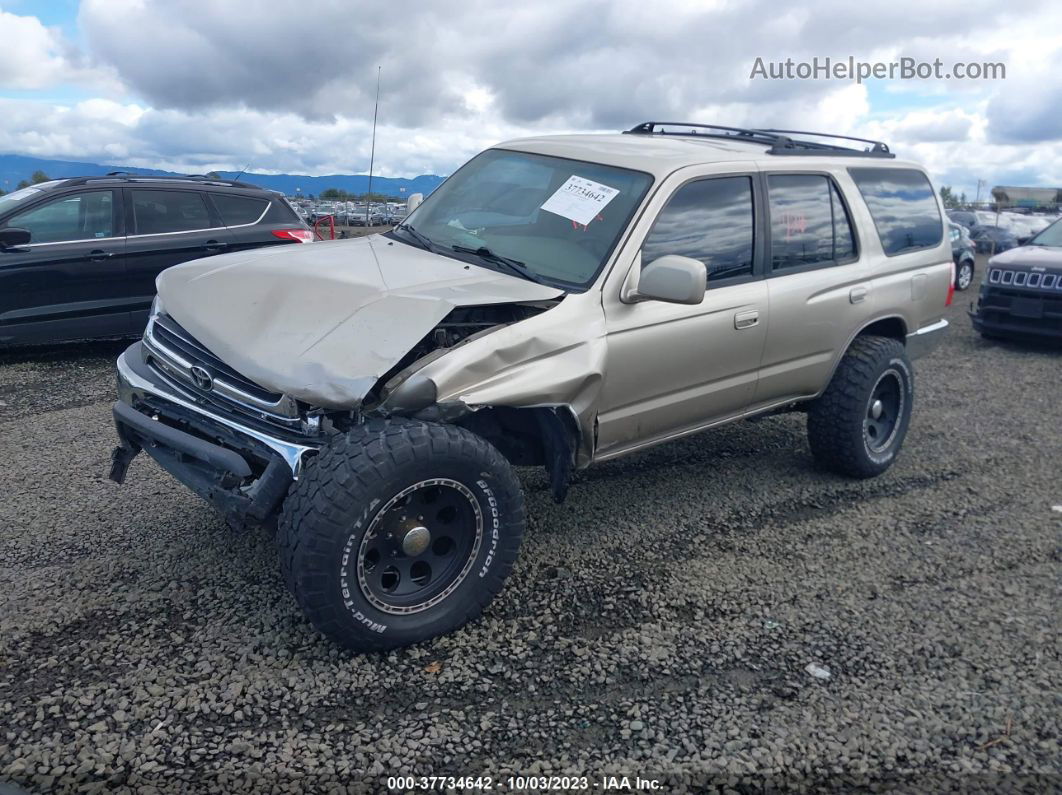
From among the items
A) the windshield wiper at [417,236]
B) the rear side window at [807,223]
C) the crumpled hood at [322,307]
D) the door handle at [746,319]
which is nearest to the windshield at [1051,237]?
the rear side window at [807,223]

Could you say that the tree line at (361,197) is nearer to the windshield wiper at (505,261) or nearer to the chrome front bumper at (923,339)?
the windshield wiper at (505,261)

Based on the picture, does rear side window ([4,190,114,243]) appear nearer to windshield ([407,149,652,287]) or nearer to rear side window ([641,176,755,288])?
windshield ([407,149,652,287])

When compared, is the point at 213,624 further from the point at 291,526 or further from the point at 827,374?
the point at 827,374

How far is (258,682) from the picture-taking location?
122 inches

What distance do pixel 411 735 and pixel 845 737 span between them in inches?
58.1

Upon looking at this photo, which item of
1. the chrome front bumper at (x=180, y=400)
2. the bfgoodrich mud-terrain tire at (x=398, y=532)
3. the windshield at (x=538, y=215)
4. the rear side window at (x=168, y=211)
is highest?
the windshield at (x=538, y=215)

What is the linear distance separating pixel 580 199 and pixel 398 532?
191cm

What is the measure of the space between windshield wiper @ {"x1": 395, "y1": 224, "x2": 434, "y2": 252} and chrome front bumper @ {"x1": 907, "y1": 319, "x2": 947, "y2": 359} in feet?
10.5

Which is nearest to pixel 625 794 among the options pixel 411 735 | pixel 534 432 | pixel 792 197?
pixel 411 735

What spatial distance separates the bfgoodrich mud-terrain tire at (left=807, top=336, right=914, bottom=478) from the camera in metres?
5.13

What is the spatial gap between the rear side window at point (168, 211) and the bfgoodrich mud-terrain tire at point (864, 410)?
6.17m

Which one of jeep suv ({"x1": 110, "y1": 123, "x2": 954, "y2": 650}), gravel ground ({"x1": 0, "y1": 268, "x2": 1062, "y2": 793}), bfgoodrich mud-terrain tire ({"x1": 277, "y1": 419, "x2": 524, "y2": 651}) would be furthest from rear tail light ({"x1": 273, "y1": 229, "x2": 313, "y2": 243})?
bfgoodrich mud-terrain tire ({"x1": 277, "y1": 419, "x2": 524, "y2": 651})

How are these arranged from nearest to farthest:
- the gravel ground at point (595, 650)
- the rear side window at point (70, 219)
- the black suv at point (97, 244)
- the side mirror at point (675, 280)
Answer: the gravel ground at point (595, 650), the side mirror at point (675, 280), the black suv at point (97, 244), the rear side window at point (70, 219)

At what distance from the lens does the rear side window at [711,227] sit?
4102 mm
